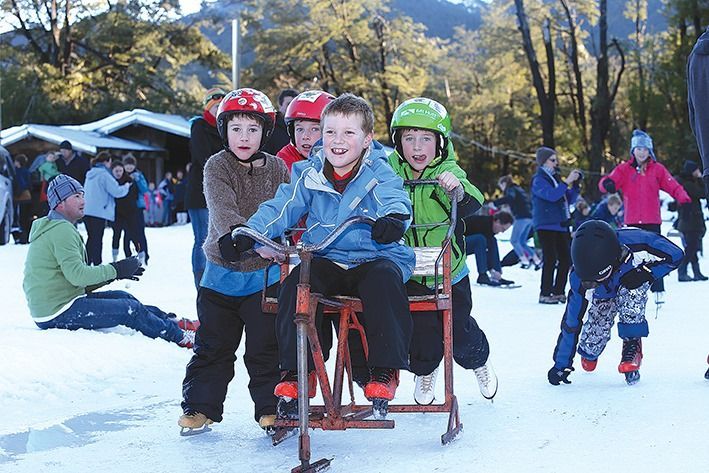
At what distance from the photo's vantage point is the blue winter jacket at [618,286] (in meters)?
5.90

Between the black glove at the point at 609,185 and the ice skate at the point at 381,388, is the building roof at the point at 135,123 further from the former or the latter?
the ice skate at the point at 381,388

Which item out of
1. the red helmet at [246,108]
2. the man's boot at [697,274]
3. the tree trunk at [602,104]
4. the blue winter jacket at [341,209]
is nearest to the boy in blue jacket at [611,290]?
the blue winter jacket at [341,209]

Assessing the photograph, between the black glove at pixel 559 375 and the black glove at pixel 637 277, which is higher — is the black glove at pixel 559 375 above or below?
below

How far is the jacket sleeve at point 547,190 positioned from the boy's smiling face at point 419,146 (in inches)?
246

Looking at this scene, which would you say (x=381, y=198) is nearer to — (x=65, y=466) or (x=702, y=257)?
(x=65, y=466)

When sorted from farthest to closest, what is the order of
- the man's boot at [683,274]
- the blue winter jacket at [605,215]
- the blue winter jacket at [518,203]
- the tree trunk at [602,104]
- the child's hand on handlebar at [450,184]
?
the tree trunk at [602,104], the blue winter jacket at [518,203], the blue winter jacket at [605,215], the man's boot at [683,274], the child's hand on handlebar at [450,184]

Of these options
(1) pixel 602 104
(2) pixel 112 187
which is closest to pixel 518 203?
(2) pixel 112 187

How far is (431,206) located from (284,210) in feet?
3.26

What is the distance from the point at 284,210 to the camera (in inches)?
166

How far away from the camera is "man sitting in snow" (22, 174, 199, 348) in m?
6.80

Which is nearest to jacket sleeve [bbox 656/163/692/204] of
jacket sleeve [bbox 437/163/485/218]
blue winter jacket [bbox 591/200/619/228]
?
blue winter jacket [bbox 591/200/619/228]

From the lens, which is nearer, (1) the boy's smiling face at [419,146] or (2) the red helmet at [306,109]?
(1) the boy's smiling face at [419,146]

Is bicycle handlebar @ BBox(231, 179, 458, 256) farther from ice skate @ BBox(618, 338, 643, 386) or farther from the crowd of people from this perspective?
ice skate @ BBox(618, 338, 643, 386)

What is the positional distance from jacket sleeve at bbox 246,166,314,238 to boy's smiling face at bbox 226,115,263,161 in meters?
0.57
